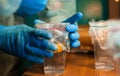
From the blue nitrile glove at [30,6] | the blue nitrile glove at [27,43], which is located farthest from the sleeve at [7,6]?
the blue nitrile glove at [27,43]

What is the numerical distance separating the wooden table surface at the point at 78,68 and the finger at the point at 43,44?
0.12 meters

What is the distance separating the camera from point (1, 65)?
2.87 ft

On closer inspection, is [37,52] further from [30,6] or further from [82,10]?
[82,10]

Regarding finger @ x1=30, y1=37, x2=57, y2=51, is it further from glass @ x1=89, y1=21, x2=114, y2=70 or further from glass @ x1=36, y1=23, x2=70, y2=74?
glass @ x1=89, y1=21, x2=114, y2=70

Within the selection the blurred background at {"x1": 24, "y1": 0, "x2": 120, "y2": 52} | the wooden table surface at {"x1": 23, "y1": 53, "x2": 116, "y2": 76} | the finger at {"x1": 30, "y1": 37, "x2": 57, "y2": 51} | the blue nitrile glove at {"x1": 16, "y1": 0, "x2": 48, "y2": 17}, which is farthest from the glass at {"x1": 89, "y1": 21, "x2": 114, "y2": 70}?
the blurred background at {"x1": 24, "y1": 0, "x2": 120, "y2": 52}

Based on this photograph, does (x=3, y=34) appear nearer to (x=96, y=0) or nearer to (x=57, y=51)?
(x=57, y=51)

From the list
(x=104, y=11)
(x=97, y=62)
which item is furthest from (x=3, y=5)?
(x=104, y=11)

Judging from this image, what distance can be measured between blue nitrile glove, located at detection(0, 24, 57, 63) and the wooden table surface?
85 mm

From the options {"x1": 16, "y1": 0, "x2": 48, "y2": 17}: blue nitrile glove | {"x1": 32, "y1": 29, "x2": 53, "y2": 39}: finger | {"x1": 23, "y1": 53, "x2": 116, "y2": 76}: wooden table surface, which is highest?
{"x1": 16, "y1": 0, "x2": 48, "y2": 17}: blue nitrile glove

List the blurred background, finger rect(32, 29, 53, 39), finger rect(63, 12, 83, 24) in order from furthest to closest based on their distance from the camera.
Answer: the blurred background < finger rect(63, 12, 83, 24) < finger rect(32, 29, 53, 39)

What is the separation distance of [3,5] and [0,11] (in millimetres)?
26

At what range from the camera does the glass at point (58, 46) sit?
0.71 metres

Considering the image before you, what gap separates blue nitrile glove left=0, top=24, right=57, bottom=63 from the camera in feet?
2.23

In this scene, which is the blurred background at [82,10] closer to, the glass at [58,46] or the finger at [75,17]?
the finger at [75,17]
